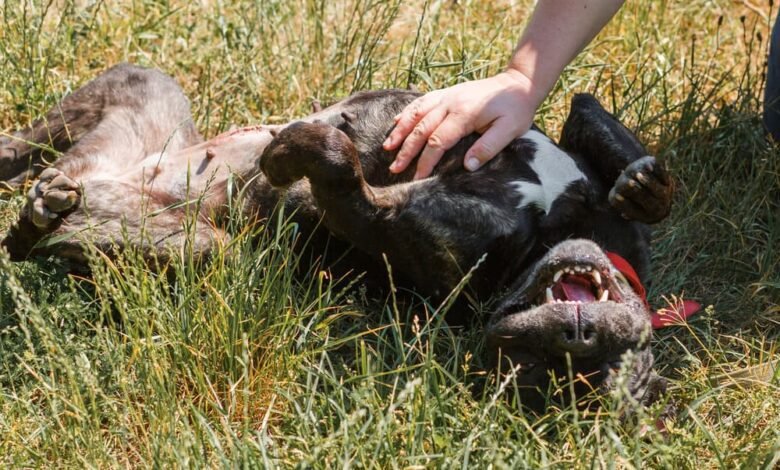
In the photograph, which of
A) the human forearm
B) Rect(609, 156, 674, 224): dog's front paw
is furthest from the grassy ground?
the human forearm

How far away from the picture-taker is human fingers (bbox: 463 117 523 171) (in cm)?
393

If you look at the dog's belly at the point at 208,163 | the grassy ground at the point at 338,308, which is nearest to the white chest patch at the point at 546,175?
the grassy ground at the point at 338,308

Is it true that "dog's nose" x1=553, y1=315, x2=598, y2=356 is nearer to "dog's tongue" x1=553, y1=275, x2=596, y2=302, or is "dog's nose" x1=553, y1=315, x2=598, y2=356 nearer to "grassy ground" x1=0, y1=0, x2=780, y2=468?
"grassy ground" x1=0, y1=0, x2=780, y2=468

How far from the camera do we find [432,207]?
386cm

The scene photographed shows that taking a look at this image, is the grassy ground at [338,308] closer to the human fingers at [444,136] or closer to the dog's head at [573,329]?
the dog's head at [573,329]

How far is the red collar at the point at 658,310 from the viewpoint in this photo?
147 inches

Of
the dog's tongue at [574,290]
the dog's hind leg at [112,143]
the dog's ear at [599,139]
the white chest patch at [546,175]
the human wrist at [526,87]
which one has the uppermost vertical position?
the human wrist at [526,87]

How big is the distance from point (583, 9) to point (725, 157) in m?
1.41

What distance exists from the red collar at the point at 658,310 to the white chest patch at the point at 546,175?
0.33 m

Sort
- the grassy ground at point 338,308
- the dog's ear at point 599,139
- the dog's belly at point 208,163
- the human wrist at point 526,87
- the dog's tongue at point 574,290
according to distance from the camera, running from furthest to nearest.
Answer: the dog's belly at point 208,163
the dog's ear at point 599,139
the human wrist at point 526,87
the dog's tongue at point 574,290
the grassy ground at point 338,308

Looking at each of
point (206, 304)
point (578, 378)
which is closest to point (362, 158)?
point (206, 304)

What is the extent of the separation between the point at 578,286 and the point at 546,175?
0.60 metres

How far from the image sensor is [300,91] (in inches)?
210

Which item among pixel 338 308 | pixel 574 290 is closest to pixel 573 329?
pixel 574 290
